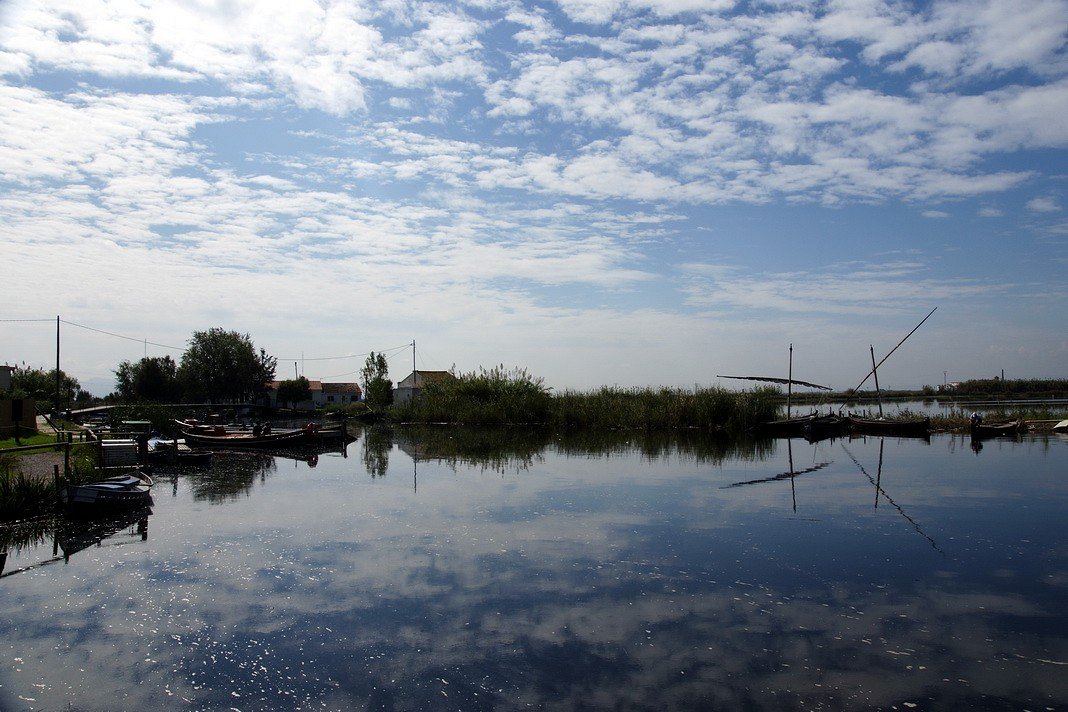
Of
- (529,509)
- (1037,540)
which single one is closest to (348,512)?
(529,509)

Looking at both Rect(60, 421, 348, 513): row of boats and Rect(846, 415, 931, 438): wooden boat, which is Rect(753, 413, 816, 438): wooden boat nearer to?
Rect(846, 415, 931, 438): wooden boat

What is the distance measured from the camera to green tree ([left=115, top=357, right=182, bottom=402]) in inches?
2685

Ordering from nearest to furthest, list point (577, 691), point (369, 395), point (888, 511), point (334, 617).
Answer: point (577, 691)
point (334, 617)
point (888, 511)
point (369, 395)

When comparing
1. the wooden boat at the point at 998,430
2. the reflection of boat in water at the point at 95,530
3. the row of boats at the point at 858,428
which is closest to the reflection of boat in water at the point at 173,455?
the reflection of boat in water at the point at 95,530

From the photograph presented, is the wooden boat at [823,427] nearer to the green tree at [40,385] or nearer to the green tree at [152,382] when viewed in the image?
the green tree at [40,385]

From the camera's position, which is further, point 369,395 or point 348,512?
point 369,395

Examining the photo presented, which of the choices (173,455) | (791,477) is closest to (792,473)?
(791,477)

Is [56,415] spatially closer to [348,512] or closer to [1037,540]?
[348,512]

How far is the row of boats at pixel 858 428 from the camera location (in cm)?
3386

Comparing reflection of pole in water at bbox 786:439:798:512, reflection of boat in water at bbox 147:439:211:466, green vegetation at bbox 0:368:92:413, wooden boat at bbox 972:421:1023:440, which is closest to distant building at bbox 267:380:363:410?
green vegetation at bbox 0:368:92:413

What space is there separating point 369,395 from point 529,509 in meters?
56.4

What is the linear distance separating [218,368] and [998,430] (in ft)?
207

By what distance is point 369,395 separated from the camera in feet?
230

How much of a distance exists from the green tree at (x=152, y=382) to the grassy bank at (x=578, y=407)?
87.9 feet
